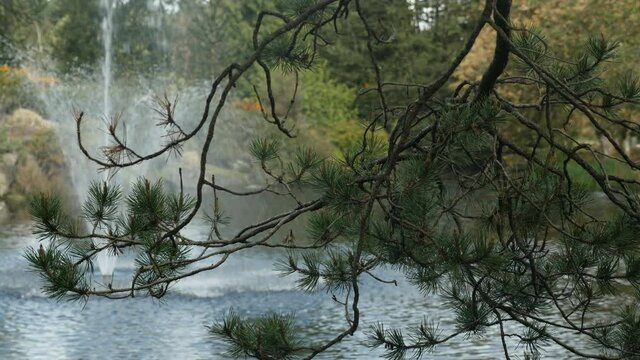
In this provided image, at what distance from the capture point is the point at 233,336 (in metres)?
2.65

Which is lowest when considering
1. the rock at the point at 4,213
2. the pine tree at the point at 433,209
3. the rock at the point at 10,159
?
the pine tree at the point at 433,209

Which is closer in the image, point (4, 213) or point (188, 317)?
point (188, 317)

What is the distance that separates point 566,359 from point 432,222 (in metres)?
3.95

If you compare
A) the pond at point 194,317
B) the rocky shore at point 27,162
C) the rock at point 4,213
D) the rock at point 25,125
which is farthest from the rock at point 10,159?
the pond at point 194,317

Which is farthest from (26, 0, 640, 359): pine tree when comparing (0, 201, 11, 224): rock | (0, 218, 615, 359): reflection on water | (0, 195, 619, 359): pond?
(0, 201, 11, 224): rock

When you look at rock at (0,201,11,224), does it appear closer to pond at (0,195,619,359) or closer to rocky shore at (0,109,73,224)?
rocky shore at (0,109,73,224)

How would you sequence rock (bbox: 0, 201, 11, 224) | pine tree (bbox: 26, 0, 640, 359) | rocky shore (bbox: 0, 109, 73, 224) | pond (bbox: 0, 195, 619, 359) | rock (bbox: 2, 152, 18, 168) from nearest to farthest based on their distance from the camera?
pine tree (bbox: 26, 0, 640, 359)
pond (bbox: 0, 195, 619, 359)
rock (bbox: 0, 201, 11, 224)
rocky shore (bbox: 0, 109, 73, 224)
rock (bbox: 2, 152, 18, 168)

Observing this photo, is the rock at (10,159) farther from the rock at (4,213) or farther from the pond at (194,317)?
the pond at (194,317)

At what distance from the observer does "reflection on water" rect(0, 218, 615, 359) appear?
21.9 ft

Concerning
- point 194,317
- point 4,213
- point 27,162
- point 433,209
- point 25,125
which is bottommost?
point 433,209

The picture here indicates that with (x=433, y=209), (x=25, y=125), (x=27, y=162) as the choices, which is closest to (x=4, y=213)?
(x=27, y=162)

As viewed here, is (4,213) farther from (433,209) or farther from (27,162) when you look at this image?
(433,209)

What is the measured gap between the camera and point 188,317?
7.91 metres

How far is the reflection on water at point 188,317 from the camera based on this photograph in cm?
666
